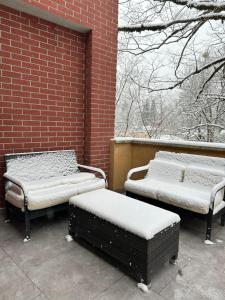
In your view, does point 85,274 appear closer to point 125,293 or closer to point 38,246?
point 125,293

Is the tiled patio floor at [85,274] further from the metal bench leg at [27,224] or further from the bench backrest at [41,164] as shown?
the bench backrest at [41,164]

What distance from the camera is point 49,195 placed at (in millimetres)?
2469

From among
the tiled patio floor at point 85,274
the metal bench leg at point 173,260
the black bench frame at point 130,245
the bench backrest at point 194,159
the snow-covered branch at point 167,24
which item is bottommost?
the tiled patio floor at point 85,274

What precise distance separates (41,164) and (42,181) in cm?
29

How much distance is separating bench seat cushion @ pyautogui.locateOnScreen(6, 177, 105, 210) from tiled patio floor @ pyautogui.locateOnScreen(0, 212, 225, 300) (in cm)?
39

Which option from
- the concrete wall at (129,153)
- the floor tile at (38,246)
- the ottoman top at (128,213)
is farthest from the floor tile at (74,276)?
the concrete wall at (129,153)

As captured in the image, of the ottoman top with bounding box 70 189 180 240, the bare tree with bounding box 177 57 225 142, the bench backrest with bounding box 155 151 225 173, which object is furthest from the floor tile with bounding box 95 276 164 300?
the bare tree with bounding box 177 57 225 142

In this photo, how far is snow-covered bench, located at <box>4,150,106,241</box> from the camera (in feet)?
7.82

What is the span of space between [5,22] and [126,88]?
5143 millimetres

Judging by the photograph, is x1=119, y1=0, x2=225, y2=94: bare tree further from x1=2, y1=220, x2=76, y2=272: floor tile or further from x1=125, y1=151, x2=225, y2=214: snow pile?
x1=2, y1=220, x2=76, y2=272: floor tile

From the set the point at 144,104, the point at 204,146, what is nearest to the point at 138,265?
the point at 204,146

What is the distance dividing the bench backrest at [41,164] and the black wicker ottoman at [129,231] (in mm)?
1003

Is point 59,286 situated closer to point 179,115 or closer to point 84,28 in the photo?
point 84,28

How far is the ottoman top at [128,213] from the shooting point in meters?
1.70
